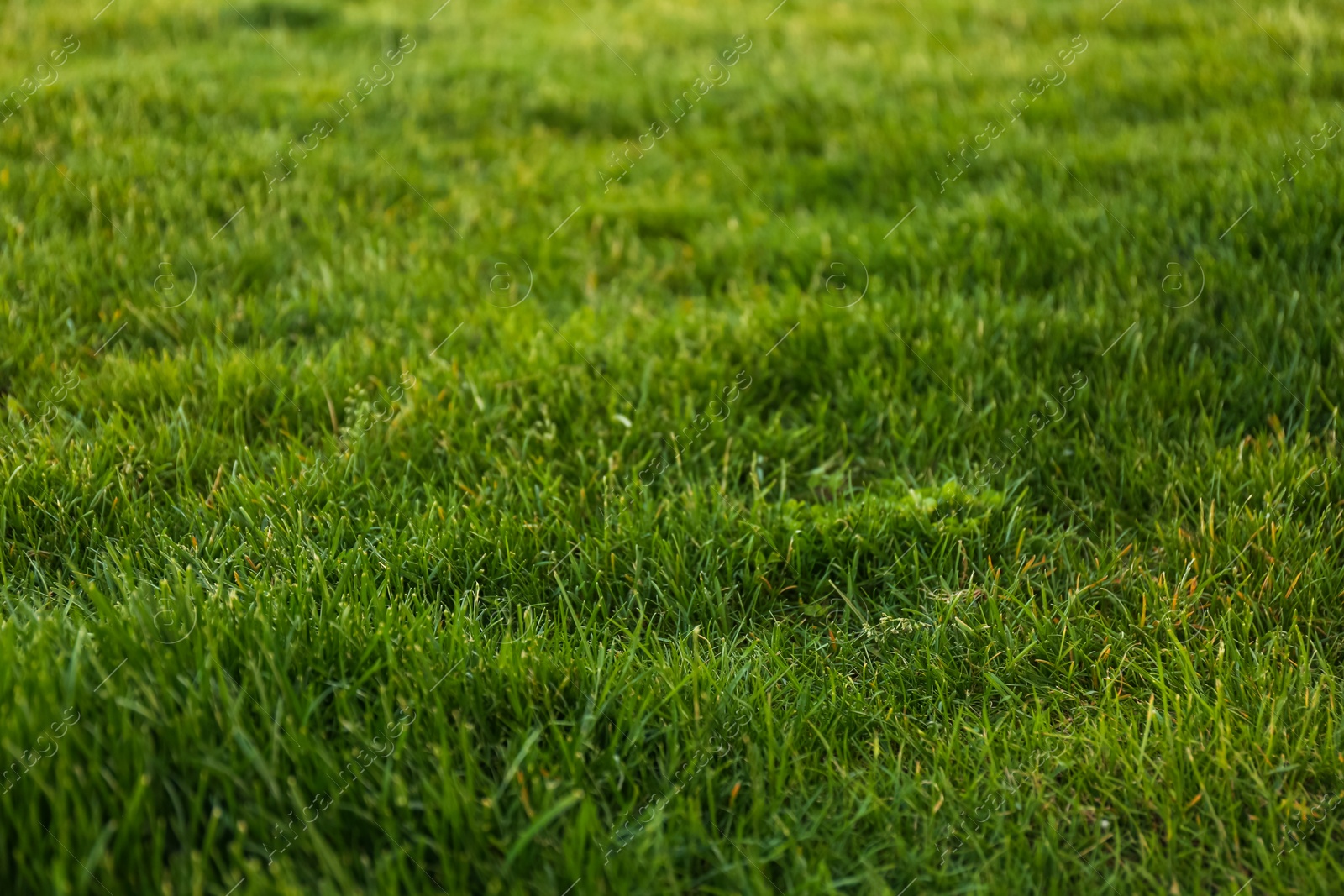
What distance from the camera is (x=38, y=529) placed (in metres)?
2.85

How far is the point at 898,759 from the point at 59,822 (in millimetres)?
1772

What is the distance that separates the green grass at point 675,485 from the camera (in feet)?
6.73

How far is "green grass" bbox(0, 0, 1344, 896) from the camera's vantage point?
80.8 inches

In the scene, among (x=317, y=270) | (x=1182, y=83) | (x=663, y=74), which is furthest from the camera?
(x=663, y=74)

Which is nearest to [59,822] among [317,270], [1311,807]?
[1311,807]

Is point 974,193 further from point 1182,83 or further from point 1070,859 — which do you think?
point 1070,859

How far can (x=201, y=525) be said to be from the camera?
2867mm

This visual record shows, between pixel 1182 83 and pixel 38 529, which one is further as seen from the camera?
pixel 1182 83

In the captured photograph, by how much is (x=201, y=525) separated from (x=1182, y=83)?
607 cm

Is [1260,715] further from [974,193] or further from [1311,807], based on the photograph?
[974,193]

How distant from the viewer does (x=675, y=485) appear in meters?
3.33

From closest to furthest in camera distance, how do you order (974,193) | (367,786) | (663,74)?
(367,786) < (974,193) < (663,74)

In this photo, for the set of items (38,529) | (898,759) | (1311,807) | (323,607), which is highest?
(38,529)

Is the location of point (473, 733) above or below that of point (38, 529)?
below
